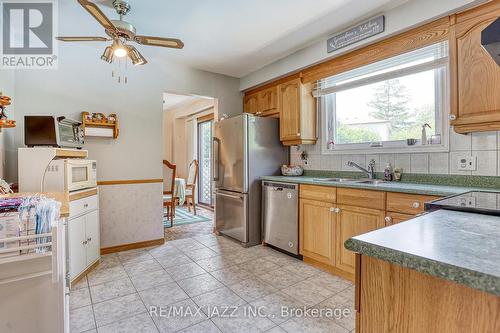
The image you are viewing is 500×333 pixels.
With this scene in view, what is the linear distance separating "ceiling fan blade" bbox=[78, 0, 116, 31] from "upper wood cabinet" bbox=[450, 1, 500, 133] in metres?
2.52

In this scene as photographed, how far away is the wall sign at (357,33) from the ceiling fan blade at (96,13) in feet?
6.93

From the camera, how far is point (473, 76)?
6.00 feet

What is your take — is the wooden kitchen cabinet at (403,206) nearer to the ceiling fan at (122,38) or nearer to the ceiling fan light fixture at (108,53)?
the ceiling fan at (122,38)

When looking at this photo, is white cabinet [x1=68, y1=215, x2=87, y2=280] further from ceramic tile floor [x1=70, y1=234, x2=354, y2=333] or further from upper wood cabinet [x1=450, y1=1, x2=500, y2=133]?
upper wood cabinet [x1=450, y1=1, x2=500, y2=133]

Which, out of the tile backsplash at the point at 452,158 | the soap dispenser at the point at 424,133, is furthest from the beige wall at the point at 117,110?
the soap dispenser at the point at 424,133

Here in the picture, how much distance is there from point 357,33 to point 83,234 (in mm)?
3286

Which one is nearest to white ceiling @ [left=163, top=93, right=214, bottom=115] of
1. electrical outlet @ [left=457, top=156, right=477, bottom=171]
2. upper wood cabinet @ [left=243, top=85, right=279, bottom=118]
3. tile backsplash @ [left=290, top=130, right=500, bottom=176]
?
upper wood cabinet @ [left=243, top=85, right=279, bottom=118]

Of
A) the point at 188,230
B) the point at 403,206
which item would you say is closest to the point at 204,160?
the point at 188,230

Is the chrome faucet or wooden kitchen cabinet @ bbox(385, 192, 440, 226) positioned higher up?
the chrome faucet

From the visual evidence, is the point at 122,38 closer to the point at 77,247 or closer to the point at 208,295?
the point at 77,247

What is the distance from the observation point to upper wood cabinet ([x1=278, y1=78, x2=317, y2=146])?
10.8 ft

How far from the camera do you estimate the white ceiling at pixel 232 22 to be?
7.45 ft

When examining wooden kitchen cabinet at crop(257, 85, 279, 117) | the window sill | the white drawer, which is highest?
wooden kitchen cabinet at crop(257, 85, 279, 117)

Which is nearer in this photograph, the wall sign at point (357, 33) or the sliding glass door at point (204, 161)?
the wall sign at point (357, 33)
